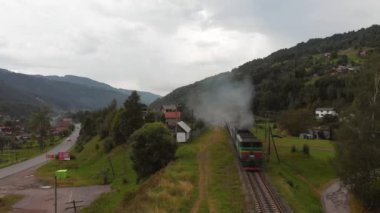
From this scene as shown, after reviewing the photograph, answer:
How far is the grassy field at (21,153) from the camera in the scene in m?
122

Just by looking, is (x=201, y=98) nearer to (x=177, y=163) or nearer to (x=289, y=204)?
(x=177, y=163)

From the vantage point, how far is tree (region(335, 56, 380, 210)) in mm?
36031

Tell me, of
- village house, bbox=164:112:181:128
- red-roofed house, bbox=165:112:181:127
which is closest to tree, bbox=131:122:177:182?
red-roofed house, bbox=165:112:181:127

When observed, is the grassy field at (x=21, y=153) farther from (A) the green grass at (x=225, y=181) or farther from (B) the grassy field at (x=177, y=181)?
(A) the green grass at (x=225, y=181)

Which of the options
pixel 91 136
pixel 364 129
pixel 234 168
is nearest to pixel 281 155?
pixel 234 168

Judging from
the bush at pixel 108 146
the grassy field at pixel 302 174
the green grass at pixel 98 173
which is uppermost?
the bush at pixel 108 146

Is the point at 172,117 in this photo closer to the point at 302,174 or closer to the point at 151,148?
the point at 151,148

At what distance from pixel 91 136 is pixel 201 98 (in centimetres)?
5471

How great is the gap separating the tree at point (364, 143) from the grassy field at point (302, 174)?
469 centimetres

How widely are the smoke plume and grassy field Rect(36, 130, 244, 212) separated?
5.11m

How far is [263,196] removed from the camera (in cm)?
3716

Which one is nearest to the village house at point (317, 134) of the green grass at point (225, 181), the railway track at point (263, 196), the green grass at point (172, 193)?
the green grass at point (225, 181)

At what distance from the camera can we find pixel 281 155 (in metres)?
64.9

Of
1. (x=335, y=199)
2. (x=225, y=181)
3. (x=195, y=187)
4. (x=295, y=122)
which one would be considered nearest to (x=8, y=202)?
(x=195, y=187)
